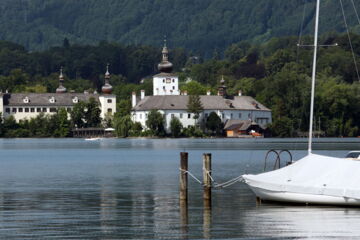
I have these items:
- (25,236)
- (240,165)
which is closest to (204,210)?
(25,236)

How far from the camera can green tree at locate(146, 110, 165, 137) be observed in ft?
632

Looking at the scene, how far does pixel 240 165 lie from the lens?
7656 cm

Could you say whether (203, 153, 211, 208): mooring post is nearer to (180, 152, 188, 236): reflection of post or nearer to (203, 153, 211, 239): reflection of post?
(203, 153, 211, 239): reflection of post

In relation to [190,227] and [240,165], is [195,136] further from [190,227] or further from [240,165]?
[190,227]

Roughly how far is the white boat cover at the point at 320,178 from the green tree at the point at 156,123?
495 feet

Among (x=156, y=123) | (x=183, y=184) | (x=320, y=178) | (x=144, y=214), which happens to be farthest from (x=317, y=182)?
(x=156, y=123)

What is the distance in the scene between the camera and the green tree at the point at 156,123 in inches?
7579

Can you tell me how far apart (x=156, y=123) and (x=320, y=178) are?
152 meters

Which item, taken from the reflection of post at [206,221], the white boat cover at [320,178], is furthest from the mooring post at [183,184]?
the white boat cover at [320,178]

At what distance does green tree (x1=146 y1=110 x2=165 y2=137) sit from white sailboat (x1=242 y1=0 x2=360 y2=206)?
15063 centimetres

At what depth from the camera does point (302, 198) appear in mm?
40875

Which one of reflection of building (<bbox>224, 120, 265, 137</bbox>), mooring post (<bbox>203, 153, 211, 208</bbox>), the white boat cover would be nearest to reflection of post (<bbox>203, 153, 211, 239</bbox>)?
mooring post (<bbox>203, 153, 211, 208</bbox>)

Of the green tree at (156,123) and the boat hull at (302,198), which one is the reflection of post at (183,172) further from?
the green tree at (156,123)

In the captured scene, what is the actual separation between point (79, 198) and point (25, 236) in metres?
13.2
